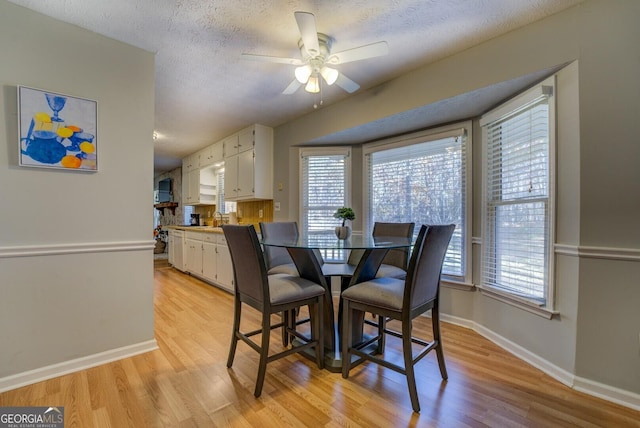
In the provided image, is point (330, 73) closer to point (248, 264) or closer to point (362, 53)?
point (362, 53)

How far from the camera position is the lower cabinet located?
3732 mm

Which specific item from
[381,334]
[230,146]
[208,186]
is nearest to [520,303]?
[381,334]

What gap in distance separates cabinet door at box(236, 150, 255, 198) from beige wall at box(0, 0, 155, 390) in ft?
5.82

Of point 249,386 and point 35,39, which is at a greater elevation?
point 35,39

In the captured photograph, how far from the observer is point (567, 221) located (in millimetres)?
1786

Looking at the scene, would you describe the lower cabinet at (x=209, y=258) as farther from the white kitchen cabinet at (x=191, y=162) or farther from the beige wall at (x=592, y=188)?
the beige wall at (x=592, y=188)

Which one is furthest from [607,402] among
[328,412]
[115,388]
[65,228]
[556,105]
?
[65,228]

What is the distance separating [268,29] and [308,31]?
443mm

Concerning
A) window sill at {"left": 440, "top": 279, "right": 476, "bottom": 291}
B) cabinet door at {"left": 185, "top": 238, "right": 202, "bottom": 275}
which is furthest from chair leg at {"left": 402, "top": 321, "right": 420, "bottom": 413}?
cabinet door at {"left": 185, "top": 238, "right": 202, "bottom": 275}

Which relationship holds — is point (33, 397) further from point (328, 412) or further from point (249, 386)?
point (328, 412)

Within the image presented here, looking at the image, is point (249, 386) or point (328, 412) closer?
point (328, 412)

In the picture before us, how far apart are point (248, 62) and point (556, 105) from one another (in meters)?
2.32

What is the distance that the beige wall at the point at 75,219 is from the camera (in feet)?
5.51

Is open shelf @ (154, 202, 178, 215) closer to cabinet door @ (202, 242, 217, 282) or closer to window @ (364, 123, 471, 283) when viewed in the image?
cabinet door @ (202, 242, 217, 282)
